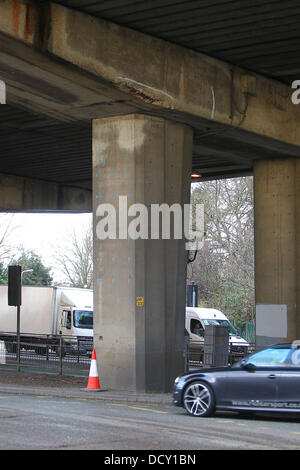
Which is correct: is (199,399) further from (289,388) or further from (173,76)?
(173,76)

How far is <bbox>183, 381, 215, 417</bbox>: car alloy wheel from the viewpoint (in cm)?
1373

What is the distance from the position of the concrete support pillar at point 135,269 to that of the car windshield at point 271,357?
15.8 feet

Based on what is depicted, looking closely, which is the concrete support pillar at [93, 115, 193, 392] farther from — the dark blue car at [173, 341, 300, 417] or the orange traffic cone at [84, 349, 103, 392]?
the dark blue car at [173, 341, 300, 417]

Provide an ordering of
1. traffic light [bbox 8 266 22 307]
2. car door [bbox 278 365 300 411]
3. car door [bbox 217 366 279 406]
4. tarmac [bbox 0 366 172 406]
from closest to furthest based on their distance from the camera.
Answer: car door [bbox 278 365 300 411] → car door [bbox 217 366 279 406] → tarmac [bbox 0 366 172 406] → traffic light [bbox 8 266 22 307]

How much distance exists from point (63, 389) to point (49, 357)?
612cm

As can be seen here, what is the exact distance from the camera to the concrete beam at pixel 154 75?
1577 cm

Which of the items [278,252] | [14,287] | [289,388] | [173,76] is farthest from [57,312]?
[289,388]

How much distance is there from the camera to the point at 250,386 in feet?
44.0

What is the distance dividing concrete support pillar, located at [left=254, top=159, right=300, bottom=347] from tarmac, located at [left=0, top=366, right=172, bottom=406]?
235 inches

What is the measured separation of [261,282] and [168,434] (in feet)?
44.0
